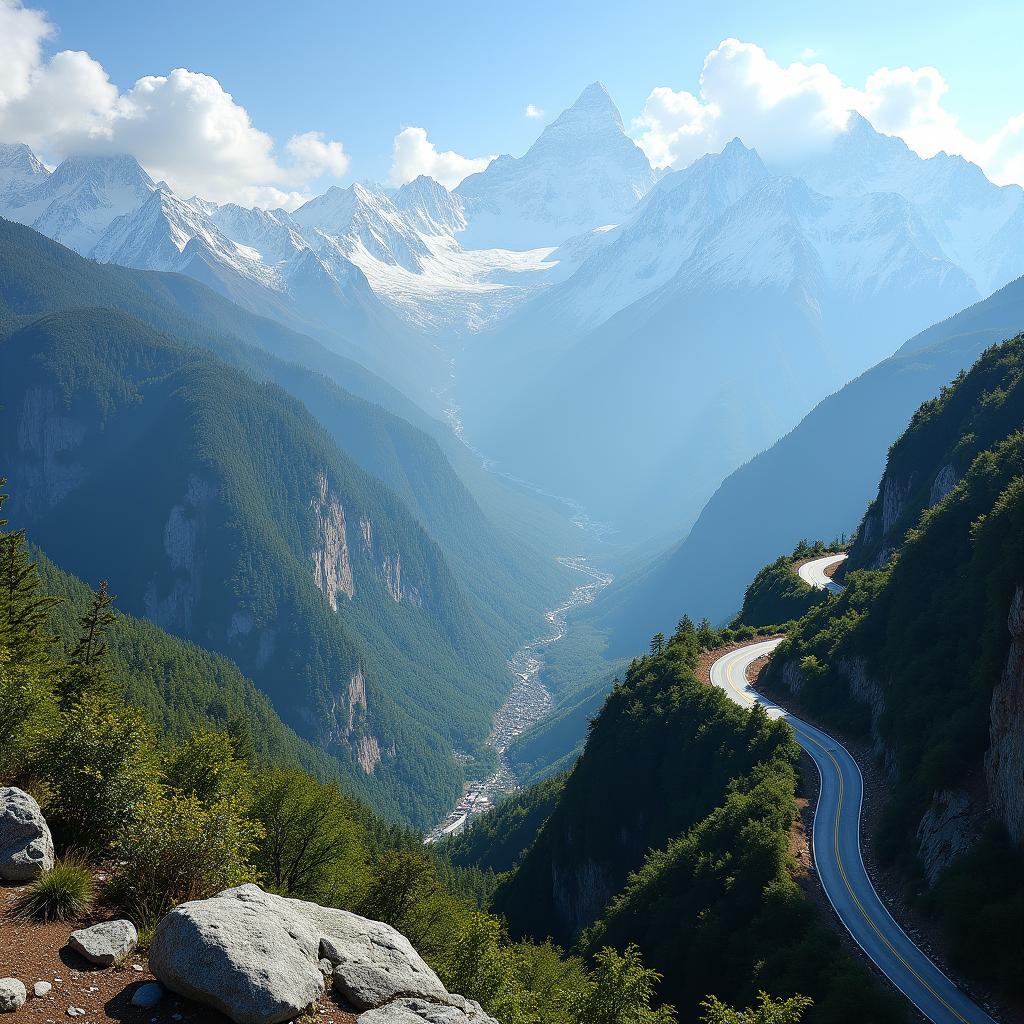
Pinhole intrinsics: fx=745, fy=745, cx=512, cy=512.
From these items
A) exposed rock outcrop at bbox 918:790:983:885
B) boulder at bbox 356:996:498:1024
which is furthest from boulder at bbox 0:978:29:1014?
exposed rock outcrop at bbox 918:790:983:885

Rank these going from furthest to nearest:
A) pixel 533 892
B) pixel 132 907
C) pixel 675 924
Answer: pixel 533 892
pixel 675 924
pixel 132 907

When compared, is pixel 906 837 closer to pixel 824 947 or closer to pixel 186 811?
pixel 824 947

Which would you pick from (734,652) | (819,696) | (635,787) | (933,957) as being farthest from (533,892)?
(933,957)

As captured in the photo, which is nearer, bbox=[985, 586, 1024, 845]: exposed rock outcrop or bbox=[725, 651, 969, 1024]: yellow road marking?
bbox=[725, 651, 969, 1024]: yellow road marking

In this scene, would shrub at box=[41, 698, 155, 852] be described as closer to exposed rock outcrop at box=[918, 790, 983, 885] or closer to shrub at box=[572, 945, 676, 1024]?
shrub at box=[572, 945, 676, 1024]

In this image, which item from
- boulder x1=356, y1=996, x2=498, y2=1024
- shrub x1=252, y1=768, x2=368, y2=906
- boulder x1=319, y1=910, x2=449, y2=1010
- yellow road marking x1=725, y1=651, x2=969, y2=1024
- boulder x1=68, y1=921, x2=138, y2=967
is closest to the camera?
boulder x1=68, y1=921, x2=138, y2=967
